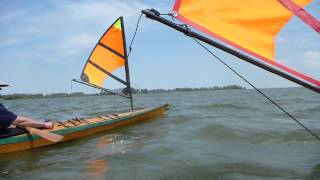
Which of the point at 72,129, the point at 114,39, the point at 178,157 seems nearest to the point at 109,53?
the point at 114,39

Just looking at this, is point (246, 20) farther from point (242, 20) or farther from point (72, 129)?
point (72, 129)

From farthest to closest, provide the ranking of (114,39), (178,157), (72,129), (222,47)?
1. (114,39)
2. (72,129)
3. (178,157)
4. (222,47)

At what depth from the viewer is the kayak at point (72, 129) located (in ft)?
29.6

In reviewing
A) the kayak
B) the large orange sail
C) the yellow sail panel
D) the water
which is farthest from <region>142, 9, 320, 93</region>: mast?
the yellow sail panel

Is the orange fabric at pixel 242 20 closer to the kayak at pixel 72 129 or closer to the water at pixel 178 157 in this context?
the water at pixel 178 157

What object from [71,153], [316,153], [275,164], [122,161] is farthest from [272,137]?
[71,153]

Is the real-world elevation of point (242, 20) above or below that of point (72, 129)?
above

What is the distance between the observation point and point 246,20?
477 cm

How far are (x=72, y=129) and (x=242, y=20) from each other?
7.28 meters

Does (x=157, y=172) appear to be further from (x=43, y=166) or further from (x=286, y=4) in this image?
(x=286, y=4)

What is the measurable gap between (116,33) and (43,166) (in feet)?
24.8

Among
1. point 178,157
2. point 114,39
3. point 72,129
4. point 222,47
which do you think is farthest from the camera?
point 114,39

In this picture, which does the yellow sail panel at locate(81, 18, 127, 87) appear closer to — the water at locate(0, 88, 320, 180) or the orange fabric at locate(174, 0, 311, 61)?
the water at locate(0, 88, 320, 180)

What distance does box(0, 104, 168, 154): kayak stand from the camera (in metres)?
9.02
